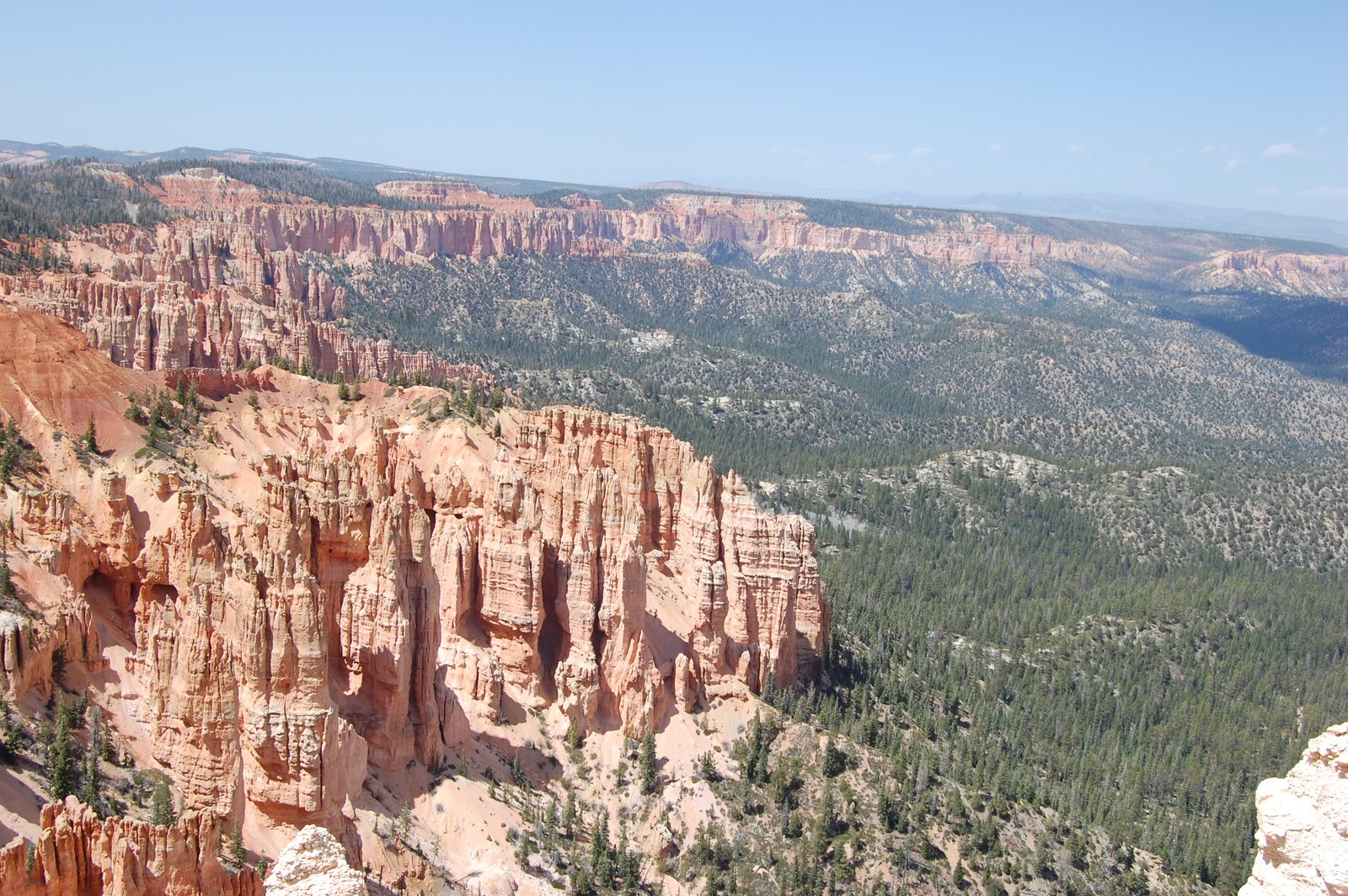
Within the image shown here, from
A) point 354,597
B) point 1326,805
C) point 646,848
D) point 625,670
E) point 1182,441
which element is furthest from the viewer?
point 1182,441

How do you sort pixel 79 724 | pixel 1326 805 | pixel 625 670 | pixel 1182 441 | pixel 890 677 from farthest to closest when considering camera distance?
pixel 1182 441
pixel 890 677
pixel 625 670
pixel 79 724
pixel 1326 805

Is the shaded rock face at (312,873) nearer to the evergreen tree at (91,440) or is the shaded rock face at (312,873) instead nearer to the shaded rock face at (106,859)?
the shaded rock face at (106,859)

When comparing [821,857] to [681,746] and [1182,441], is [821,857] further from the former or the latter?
[1182,441]

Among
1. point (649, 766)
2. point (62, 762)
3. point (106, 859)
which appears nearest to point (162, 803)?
point (62, 762)

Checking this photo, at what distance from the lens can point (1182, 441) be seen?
539 ft

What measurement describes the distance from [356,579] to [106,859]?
1683 cm

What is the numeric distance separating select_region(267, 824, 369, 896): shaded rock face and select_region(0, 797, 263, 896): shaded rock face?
356 cm

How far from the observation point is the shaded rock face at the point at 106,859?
18.1 metres

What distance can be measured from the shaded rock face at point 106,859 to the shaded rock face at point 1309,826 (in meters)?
17.7

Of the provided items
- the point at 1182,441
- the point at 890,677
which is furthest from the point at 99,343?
the point at 1182,441

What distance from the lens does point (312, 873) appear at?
17016 mm

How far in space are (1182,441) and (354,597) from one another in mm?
157181

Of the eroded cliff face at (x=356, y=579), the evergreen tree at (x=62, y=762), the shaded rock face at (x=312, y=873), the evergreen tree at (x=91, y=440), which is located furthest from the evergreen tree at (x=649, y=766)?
the evergreen tree at (x=91, y=440)

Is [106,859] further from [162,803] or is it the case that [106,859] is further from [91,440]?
[91,440]
